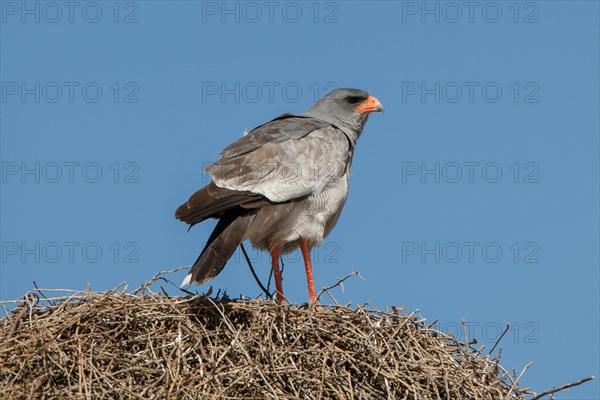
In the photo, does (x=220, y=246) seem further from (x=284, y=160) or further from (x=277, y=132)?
(x=277, y=132)

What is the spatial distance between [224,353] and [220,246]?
43.0 inches

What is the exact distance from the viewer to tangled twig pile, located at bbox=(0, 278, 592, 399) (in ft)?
A: 19.1

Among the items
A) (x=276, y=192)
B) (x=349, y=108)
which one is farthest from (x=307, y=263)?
(x=349, y=108)

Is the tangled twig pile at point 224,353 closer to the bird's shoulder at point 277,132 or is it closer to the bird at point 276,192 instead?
the bird at point 276,192

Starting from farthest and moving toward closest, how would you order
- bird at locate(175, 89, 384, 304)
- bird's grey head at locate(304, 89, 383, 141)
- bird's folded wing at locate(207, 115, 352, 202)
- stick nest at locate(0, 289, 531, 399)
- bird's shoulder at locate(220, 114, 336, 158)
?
bird's grey head at locate(304, 89, 383, 141) < bird's shoulder at locate(220, 114, 336, 158) < bird's folded wing at locate(207, 115, 352, 202) < bird at locate(175, 89, 384, 304) < stick nest at locate(0, 289, 531, 399)

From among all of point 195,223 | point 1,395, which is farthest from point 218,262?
point 1,395

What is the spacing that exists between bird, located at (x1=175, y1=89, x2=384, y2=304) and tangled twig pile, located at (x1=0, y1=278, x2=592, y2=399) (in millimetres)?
406

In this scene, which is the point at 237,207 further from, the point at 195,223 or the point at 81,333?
the point at 81,333

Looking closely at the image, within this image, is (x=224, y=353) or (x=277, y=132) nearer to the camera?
(x=224, y=353)

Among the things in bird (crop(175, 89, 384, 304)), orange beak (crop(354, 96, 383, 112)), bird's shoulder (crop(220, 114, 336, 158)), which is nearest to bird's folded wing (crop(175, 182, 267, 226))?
bird (crop(175, 89, 384, 304))

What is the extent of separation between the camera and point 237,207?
718cm

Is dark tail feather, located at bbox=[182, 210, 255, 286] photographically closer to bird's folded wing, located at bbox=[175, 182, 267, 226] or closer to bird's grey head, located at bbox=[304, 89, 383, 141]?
bird's folded wing, located at bbox=[175, 182, 267, 226]

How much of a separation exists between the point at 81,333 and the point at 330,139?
9.30 ft

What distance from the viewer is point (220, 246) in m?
6.93
